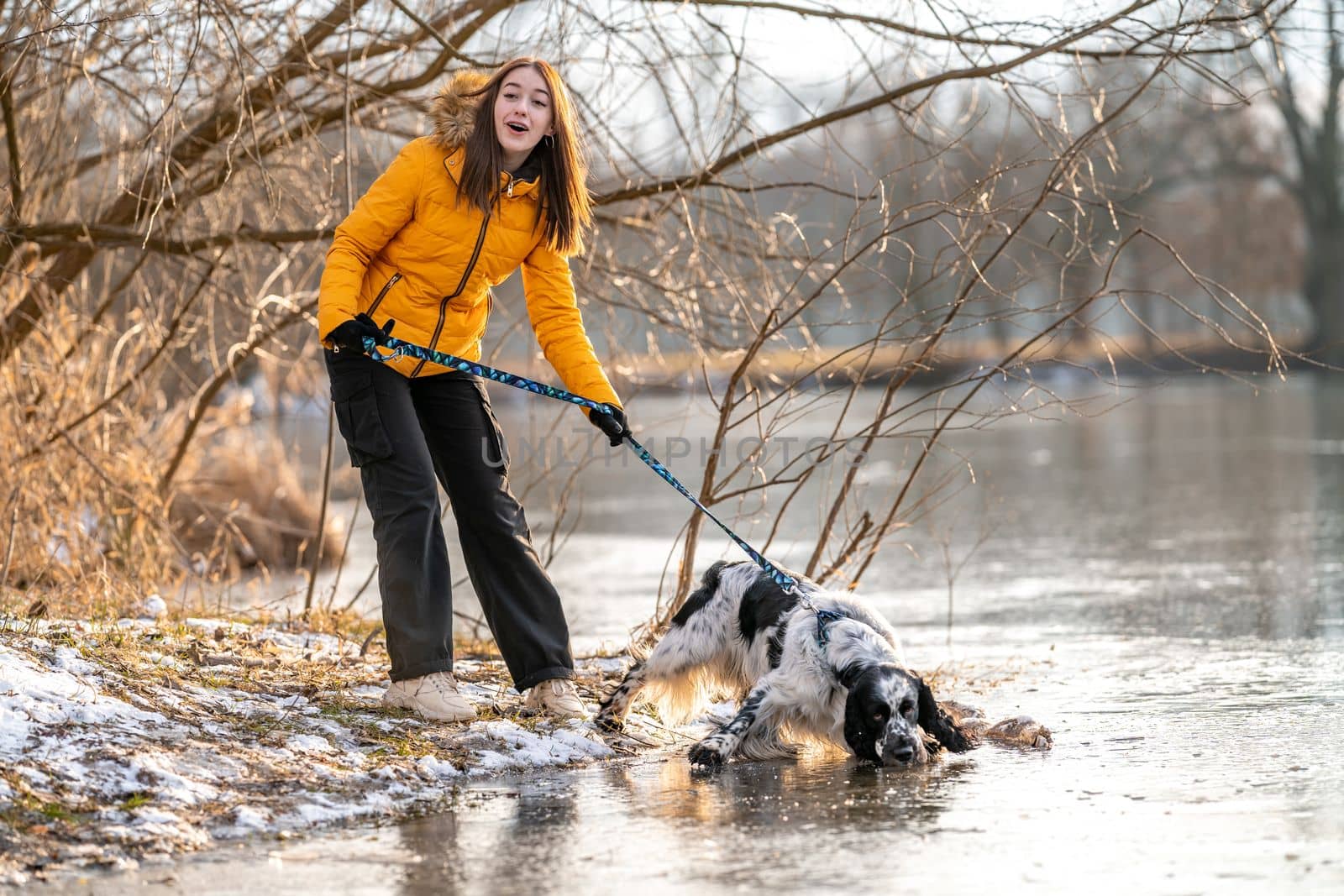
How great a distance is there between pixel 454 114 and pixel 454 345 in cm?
75

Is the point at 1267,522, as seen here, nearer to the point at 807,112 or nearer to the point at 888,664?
the point at 807,112

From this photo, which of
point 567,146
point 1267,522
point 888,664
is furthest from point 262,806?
point 1267,522

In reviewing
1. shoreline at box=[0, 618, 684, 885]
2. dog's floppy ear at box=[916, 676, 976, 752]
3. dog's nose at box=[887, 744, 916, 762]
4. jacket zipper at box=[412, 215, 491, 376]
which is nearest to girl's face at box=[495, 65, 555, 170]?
jacket zipper at box=[412, 215, 491, 376]

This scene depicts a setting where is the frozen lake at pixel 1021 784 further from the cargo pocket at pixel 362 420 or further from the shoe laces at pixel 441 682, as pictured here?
the cargo pocket at pixel 362 420

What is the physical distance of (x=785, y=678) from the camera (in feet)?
16.4

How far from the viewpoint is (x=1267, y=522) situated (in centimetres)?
1175

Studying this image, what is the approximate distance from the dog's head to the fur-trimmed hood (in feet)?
6.90

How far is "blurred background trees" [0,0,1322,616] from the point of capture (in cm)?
634

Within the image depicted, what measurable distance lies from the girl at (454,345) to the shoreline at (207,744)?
0.88 ft

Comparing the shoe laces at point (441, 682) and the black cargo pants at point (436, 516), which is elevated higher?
the black cargo pants at point (436, 516)

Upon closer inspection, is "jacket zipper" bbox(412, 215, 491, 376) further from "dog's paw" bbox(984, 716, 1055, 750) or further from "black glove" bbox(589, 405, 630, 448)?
"dog's paw" bbox(984, 716, 1055, 750)

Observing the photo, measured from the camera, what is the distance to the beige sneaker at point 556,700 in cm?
525

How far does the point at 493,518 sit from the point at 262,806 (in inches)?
54.4

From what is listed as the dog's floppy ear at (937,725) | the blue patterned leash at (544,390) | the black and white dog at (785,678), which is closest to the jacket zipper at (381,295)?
the blue patterned leash at (544,390)
